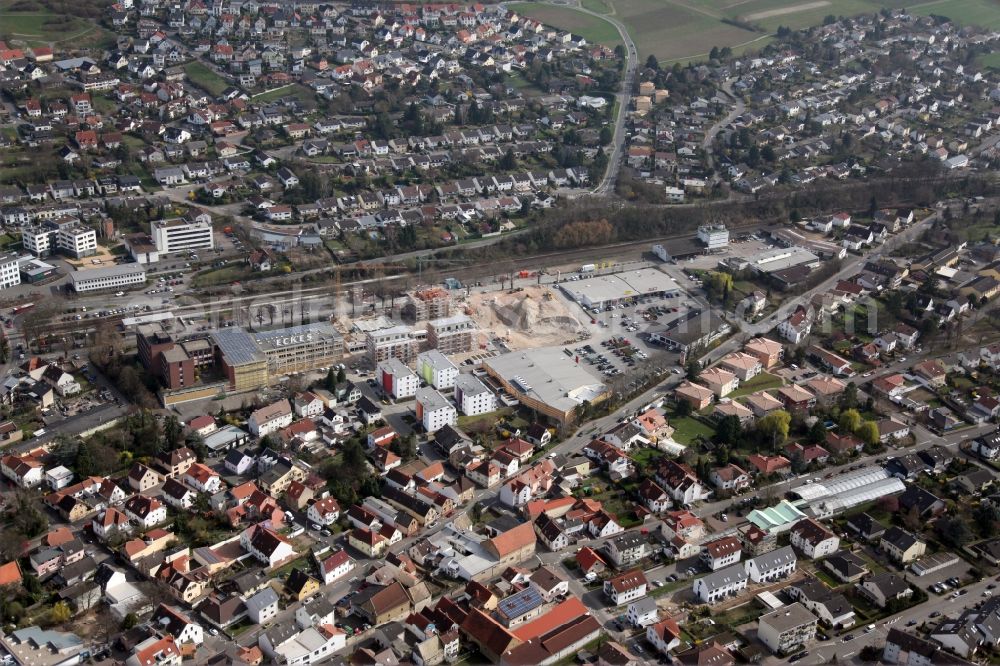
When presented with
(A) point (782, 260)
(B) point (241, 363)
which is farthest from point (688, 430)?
→ (A) point (782, 260)

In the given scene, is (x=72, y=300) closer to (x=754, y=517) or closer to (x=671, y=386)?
(x=671, y=386)

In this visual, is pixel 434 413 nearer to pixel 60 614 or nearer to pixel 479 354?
pixel 479 354

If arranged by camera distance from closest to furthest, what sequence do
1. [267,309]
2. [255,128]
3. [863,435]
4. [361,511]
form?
[361,511], [863,435], [267,309], [255,128]

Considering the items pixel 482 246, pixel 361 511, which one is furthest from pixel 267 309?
pixel 361 511

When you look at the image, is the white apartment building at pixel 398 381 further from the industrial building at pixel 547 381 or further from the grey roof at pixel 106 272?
the grey roof at pixel 106 272

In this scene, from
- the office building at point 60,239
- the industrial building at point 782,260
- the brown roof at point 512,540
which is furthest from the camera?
the industrial building at point 782,260

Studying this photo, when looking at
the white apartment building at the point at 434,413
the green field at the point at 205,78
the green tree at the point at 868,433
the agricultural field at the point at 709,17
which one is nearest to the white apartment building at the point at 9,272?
the white apartment building at the point at 434,413
